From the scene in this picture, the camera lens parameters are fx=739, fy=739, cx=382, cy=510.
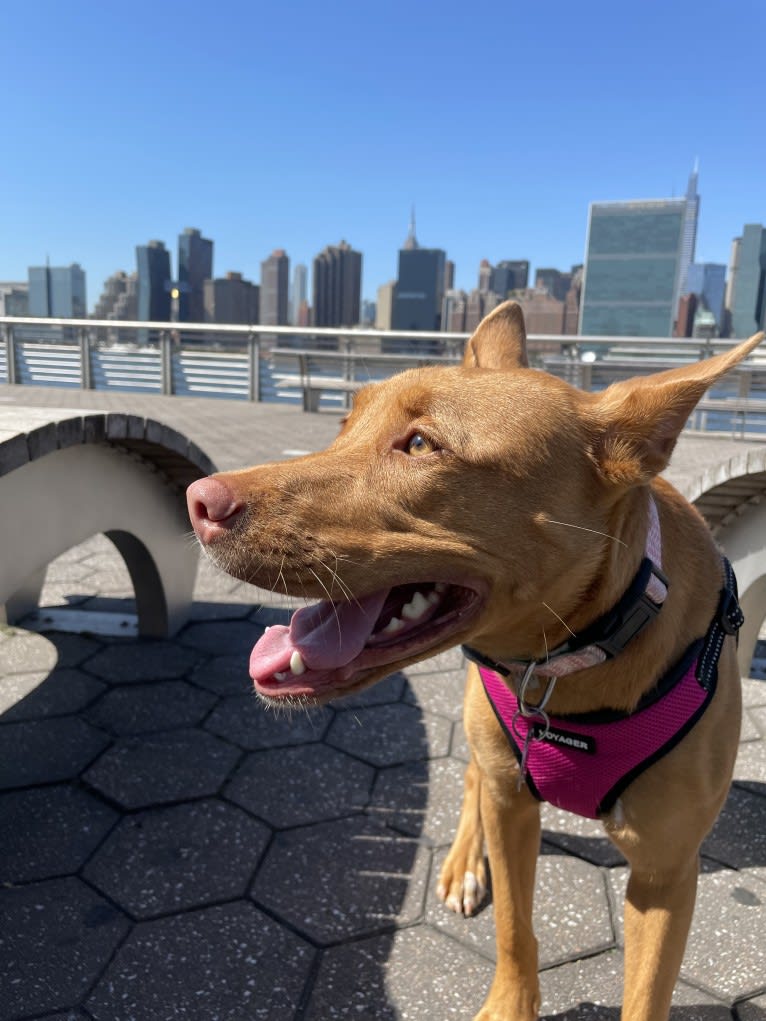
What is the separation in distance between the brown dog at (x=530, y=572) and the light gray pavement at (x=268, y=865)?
0.52 m

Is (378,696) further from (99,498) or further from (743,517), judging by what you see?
(743,517)

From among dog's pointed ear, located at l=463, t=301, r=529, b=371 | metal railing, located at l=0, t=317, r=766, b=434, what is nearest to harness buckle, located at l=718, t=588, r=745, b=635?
dog's pointed ear, located at l=463, t=301, r=529, b=371

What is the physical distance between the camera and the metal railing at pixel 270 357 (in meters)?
12.3

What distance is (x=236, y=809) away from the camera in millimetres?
2564

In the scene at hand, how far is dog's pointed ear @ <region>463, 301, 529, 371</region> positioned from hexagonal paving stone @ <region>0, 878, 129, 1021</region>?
1919 millimetres

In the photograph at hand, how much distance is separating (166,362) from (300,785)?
48.5 ft

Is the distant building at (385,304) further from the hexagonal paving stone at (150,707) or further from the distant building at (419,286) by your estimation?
the hexagonal paving stone at (150,707)

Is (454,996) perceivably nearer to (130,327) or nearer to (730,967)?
(730,967)

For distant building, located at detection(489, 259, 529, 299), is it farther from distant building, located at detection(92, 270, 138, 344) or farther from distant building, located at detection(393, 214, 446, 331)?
distant building, located at detection(92, 270, 138, 344)

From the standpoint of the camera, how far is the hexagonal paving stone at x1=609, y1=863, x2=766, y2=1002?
194 centimetres

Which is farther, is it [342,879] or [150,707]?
[150,707]

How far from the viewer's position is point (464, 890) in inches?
86.4

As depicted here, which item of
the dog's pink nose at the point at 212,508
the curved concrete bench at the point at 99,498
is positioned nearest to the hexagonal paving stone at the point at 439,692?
the curved concrete bench at the point at 99,498

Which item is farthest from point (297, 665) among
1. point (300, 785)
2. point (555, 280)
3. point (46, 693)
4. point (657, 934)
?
point (555, 280)
